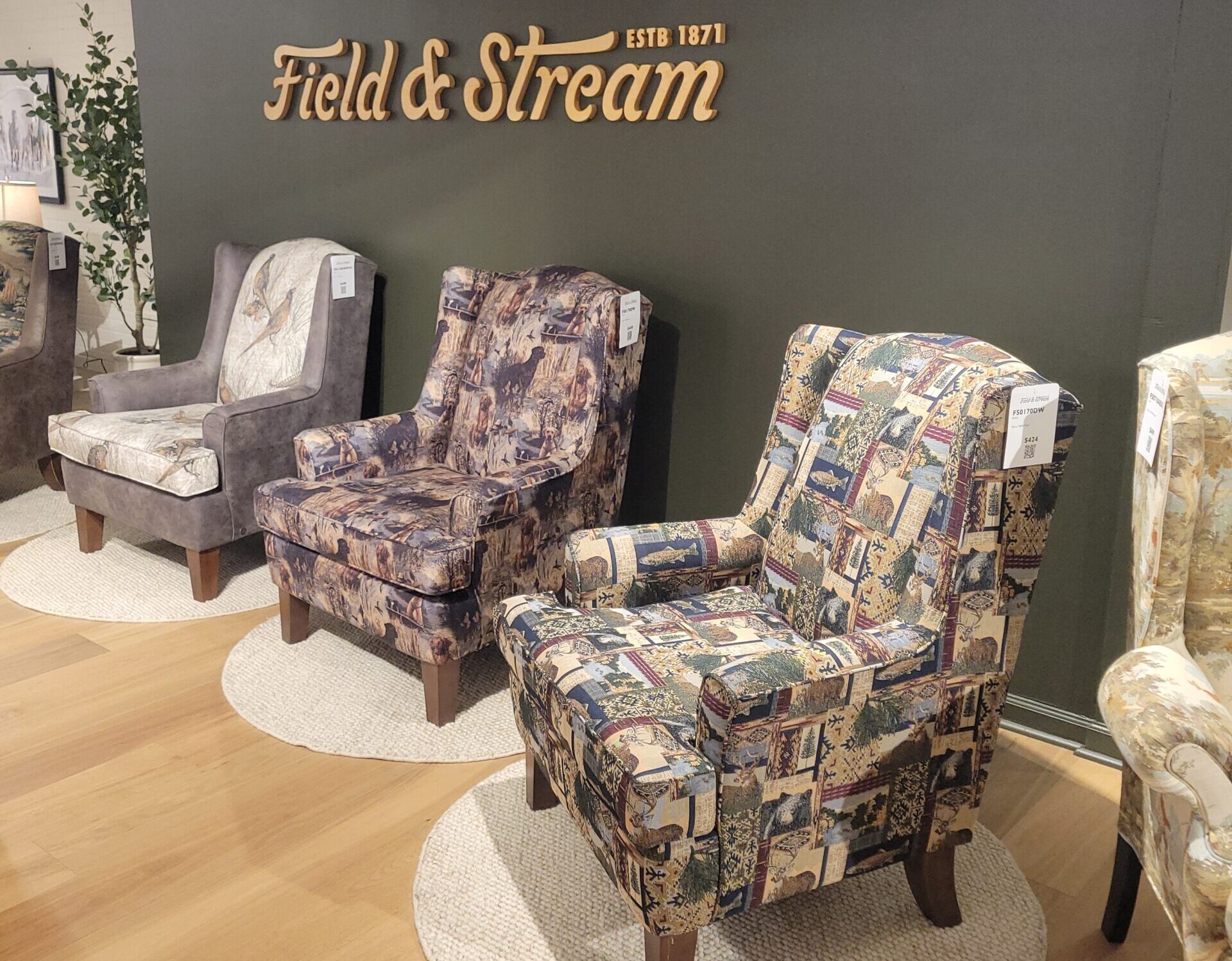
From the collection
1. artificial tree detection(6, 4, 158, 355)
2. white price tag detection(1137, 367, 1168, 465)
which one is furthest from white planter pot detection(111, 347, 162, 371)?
white price tag detection(1137, 367, 1168, 465)

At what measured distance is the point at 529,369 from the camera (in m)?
3.04

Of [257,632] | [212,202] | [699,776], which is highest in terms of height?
[212,202]

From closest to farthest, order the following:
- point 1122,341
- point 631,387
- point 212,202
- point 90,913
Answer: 1. point 90,913
2. point 1122,341
3. point 631,387
4. point 212,202

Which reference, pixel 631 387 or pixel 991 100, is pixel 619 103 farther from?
pixel 991 100

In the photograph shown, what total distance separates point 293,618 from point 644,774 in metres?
1.77

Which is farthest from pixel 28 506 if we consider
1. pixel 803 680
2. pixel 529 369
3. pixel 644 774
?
pixel 803 680

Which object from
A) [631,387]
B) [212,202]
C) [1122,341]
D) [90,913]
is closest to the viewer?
[90,913]

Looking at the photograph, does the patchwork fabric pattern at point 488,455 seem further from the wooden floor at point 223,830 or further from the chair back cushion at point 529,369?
the wooden floor at point 223,830

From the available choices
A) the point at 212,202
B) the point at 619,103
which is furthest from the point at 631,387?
the point at 212,202

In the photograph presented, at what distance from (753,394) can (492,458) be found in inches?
29.8

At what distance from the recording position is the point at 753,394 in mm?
3039

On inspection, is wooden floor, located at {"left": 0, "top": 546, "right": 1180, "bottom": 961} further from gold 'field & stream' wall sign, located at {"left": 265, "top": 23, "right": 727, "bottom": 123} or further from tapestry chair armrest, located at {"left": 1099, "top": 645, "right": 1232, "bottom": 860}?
gold 'field & stream' wall sign, located at {"left": 265, "top": 23, "right": 727, "bottom": 123}

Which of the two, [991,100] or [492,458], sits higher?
[991,100]

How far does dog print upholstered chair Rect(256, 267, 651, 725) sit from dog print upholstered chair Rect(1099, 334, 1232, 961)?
1.39 meters
